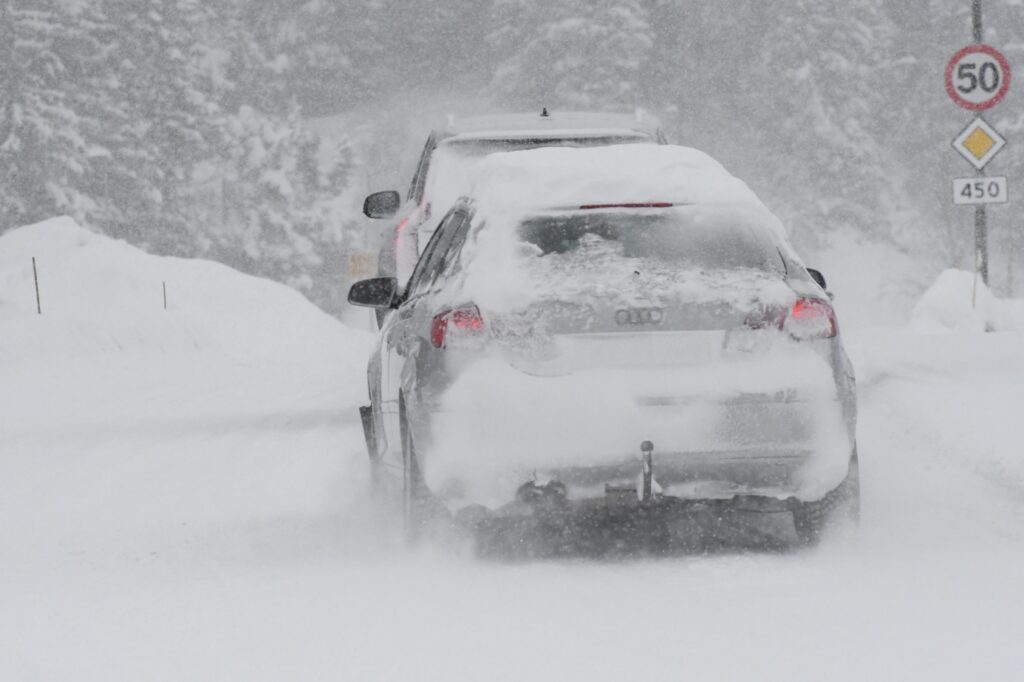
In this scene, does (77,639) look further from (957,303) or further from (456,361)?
(957,303)

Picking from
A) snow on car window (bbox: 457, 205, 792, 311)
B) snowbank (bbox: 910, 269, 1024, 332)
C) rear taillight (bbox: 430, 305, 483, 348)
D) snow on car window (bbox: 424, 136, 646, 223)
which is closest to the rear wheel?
snow on car window (bbox: 457, 205, 792, 311)

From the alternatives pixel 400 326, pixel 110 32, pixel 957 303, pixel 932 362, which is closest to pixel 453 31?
pixel 110 32

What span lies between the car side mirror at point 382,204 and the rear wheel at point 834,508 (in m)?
8.20

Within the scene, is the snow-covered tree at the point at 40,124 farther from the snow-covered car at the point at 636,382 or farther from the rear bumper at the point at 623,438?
the rear bumper at the point at 623,438

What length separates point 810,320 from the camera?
5973 millimetres

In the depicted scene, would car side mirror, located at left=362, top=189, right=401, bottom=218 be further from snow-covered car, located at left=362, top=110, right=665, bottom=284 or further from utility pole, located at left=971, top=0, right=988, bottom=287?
utility pole, located at left=971, top=0, right=988, bottom=287

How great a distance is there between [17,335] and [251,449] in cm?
1139

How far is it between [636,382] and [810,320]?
29.3 inches

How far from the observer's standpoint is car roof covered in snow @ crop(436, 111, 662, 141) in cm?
1218

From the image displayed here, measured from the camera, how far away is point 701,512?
6.43m

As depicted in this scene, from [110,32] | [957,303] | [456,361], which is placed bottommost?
[957,303]

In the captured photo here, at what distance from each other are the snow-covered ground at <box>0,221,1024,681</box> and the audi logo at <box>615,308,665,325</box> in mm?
962

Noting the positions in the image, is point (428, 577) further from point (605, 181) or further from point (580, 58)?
point (580, 58)

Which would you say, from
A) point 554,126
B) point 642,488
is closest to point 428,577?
point 642,488
